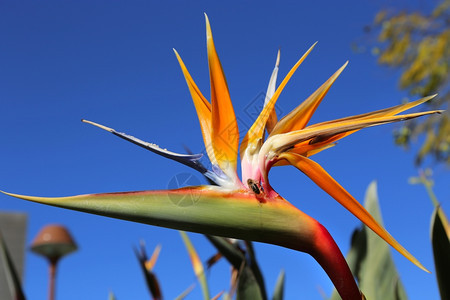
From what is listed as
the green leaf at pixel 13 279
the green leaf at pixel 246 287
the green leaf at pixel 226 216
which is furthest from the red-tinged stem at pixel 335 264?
the green leaf at pixel 13 279

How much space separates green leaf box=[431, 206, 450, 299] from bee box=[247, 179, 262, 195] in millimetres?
242

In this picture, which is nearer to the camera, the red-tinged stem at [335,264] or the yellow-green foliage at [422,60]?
the red-tinged stem at [335,264]

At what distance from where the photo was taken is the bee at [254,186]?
495 mm

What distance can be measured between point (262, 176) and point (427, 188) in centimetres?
52

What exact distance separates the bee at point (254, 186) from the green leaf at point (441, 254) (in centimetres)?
24

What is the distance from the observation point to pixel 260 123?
59 centimetres

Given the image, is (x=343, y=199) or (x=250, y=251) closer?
(x=343, y=199)

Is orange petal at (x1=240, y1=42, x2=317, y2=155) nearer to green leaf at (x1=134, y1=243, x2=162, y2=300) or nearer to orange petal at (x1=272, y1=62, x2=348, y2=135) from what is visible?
orange petal at (x1=272, y1=62, x2=348, y2=135)

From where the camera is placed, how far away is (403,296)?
0.89 m

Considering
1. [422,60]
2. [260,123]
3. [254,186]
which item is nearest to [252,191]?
[254,186]

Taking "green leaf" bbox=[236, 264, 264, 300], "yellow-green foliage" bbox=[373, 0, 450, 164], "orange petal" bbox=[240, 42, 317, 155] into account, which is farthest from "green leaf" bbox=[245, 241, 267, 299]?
"yellow-green foliage" bbox=[373, 0, 450, 164]

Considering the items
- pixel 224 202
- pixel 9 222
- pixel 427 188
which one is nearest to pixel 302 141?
pixel 224 202

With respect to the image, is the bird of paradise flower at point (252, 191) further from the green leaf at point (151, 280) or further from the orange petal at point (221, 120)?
the green leaf at point (151, 280)

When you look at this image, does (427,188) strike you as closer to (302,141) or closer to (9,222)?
(302,141)
